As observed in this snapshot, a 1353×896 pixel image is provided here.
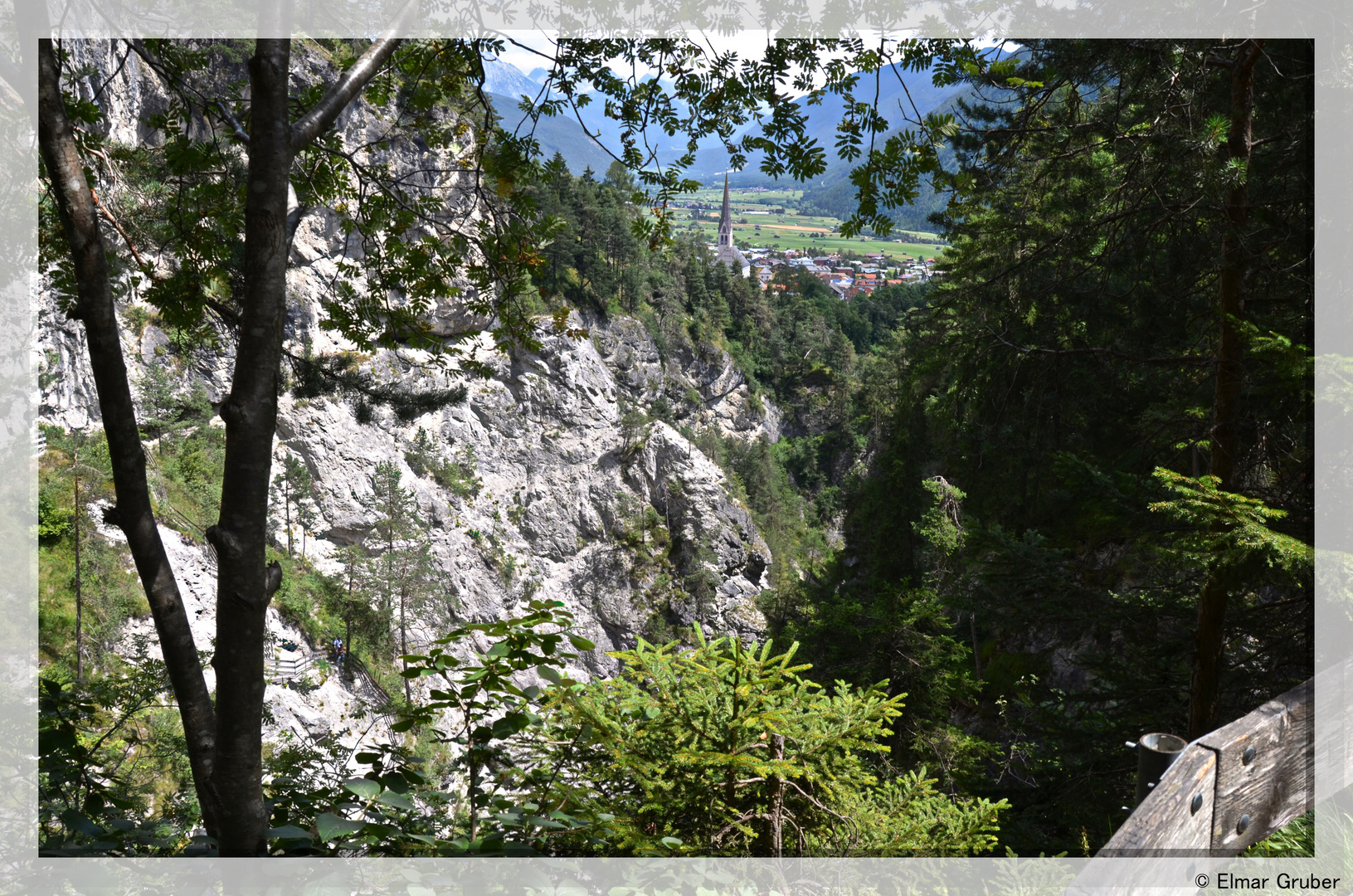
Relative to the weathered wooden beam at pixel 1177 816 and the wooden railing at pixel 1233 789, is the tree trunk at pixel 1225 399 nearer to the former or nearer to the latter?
the wooden railing at pixel 1233 789

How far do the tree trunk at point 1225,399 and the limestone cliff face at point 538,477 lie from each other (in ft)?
79.6

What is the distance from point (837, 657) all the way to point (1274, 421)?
17.1ft

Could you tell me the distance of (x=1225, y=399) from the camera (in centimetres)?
380

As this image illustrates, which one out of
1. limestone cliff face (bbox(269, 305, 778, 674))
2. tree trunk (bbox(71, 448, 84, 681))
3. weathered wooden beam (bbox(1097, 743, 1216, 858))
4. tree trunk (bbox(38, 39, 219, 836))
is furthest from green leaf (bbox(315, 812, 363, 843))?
limestone cliff face (bbox(269, 305, 778, 674))

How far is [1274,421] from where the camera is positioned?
13.6 feet

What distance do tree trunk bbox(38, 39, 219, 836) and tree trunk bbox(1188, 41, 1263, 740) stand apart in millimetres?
4208

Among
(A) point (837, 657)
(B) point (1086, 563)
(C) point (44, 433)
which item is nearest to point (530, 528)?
(C) point (44, 433)

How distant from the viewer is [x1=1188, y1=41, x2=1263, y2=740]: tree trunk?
364cm

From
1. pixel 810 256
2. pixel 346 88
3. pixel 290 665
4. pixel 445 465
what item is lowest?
pixel 290 665

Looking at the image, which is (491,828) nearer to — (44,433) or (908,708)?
(908,708)

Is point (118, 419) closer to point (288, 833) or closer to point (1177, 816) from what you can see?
point (288, 833)

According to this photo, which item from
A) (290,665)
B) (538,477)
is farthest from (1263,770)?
(538,477)

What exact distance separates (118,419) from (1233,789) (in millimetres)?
2585

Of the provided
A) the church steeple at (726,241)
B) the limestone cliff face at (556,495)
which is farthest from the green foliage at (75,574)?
the church steeple at (726,241)
